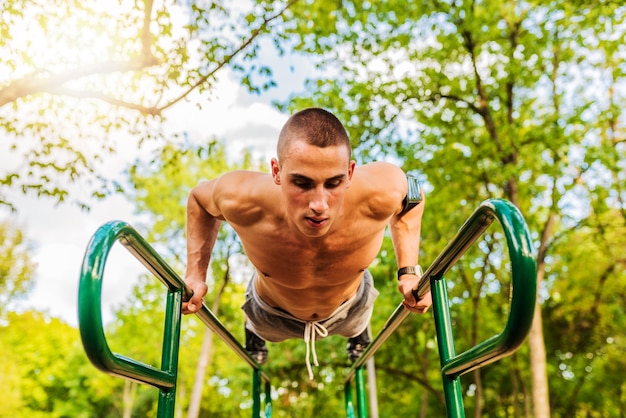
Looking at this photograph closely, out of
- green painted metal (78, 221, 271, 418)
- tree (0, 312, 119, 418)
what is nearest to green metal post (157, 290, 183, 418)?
green painted metal (78, 221, 271, 418)

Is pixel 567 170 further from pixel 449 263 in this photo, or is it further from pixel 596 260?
pixel 449 263

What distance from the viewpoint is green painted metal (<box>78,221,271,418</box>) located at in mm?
1079

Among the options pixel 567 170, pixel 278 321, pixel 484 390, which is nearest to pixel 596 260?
pixel 567 170

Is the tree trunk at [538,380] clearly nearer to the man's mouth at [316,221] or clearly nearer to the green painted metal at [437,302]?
the man's mouth at [316,221]

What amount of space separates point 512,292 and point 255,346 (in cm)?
287

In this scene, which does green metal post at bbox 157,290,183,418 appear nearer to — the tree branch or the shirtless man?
the shirtless man

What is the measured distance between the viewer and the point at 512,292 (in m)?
1.06

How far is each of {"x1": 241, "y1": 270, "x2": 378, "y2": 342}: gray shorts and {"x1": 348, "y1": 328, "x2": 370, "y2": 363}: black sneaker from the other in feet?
1.12

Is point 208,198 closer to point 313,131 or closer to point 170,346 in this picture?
point 313,131

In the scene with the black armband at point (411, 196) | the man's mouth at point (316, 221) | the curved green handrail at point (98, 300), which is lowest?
the curved green handrail at point (98, 300)

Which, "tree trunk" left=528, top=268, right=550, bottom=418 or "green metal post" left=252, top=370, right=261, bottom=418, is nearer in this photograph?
"green metal post" left=252, top=370, right=261, bottom=418

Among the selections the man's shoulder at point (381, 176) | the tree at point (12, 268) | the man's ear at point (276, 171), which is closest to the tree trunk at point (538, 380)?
the man's shoulder at point (381, 176)

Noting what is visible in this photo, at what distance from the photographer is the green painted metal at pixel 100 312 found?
1.08 m

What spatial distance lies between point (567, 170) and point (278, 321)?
26.5 ft
